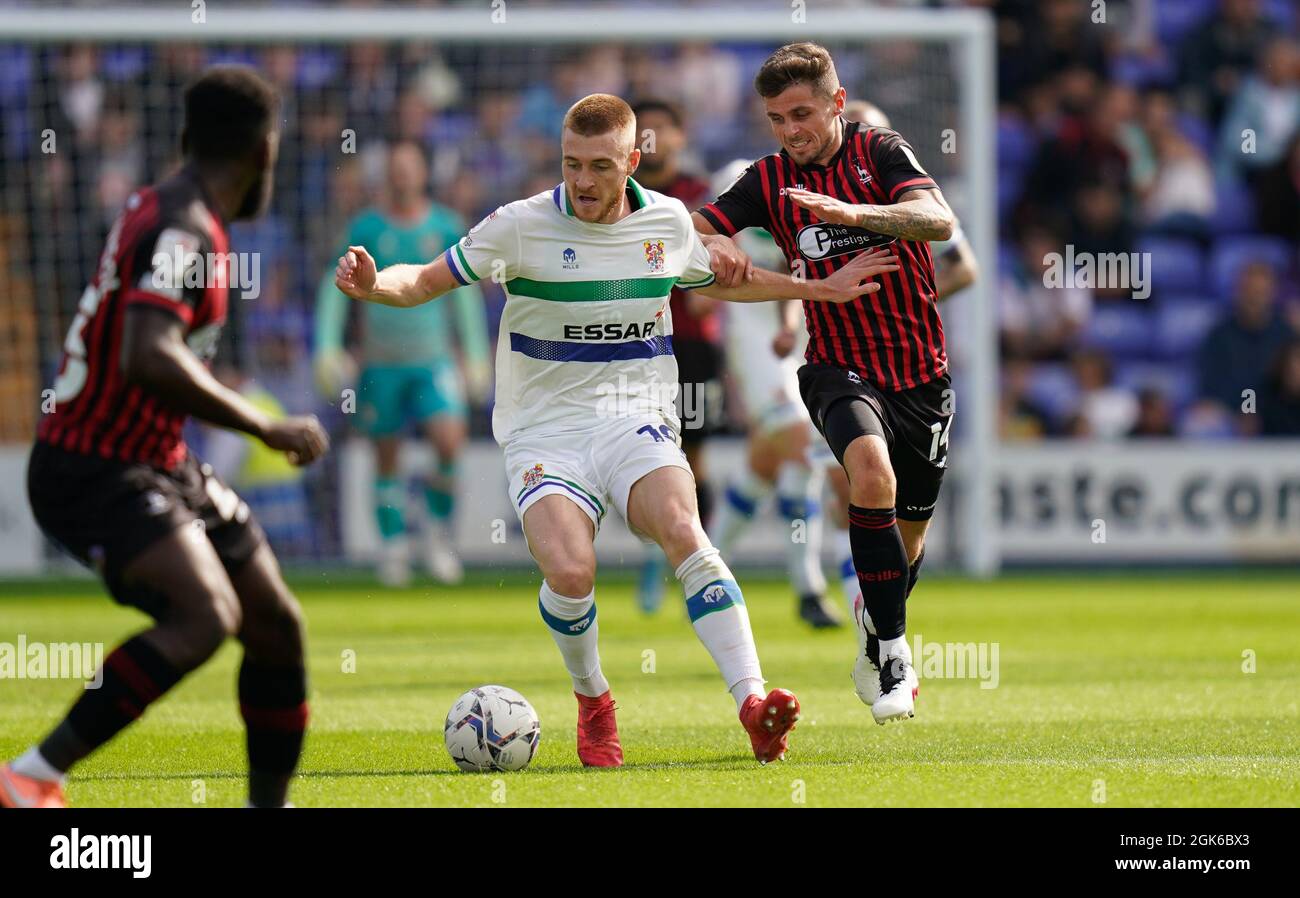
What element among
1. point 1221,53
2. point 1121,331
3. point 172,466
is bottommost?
point 172,466

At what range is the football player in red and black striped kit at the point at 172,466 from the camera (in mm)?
4777

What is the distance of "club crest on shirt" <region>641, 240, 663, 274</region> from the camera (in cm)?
666

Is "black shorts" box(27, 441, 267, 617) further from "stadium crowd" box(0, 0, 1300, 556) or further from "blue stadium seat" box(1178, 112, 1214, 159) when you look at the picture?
"blue stadium seat" box(1178, 112, 1214, 159)

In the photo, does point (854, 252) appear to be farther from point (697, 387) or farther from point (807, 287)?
point (697, 387)

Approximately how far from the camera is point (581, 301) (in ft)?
21.6

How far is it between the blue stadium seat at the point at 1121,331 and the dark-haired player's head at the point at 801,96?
41.9 ft

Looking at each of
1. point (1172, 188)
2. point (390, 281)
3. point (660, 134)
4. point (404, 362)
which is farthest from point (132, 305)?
point (1172, 188)

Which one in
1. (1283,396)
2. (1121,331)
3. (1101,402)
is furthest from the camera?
(1121,331)

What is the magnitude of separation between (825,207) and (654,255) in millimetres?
637

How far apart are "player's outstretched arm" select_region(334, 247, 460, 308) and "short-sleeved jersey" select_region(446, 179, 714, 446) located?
0.29 ft

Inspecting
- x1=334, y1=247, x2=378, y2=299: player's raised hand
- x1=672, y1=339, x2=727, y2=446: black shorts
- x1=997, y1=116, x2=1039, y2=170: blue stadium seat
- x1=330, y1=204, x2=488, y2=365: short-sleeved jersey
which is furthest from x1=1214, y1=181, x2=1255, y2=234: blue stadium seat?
x1=334, y1=247, x2=378, y2=299: player's raised hand

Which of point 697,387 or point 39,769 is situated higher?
point 697,387
